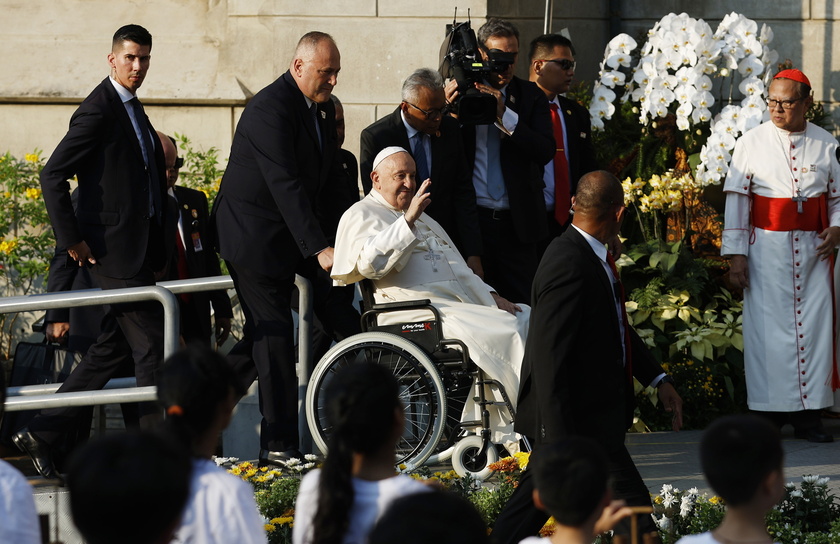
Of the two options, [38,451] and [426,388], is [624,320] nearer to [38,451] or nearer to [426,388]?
[426,388]

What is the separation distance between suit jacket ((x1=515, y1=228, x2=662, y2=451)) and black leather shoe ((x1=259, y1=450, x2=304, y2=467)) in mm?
2062

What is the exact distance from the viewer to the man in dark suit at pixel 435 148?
7.70 m

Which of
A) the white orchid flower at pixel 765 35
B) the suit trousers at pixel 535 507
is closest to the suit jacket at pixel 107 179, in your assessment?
the suit trousers at pixel 535 507

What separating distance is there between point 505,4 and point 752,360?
3.40 m

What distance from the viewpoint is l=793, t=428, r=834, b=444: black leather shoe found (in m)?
8.12

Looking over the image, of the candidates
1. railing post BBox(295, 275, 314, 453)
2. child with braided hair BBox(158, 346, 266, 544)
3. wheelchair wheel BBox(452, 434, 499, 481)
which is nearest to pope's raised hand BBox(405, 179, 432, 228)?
railing post BBox(295, 275, 314, 453)

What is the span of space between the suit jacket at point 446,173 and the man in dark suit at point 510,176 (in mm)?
227

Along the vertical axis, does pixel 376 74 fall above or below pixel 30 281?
above

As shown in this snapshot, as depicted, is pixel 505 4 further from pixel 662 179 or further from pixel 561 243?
pixel 561 243

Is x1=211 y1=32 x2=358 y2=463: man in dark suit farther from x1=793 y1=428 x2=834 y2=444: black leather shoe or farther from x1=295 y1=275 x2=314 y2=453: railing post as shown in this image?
x1=793 y1=428 x2=834 y2=444: black leather shoe

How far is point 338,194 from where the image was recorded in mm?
7641

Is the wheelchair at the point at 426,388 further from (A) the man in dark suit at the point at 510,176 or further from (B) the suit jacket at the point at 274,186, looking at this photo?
(A) the man in dark suit at the point at 510,176

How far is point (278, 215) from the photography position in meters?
7.03

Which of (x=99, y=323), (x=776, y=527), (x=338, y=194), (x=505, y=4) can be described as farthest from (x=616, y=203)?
(x=505, y=4)
